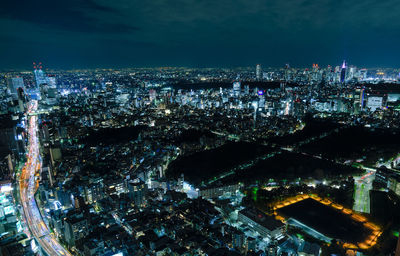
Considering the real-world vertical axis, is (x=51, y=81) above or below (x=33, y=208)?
above

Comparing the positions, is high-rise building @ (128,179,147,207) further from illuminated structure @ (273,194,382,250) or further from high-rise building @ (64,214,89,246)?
illuminated structure @ (273,194,382,250)

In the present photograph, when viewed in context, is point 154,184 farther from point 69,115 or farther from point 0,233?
point 69,115

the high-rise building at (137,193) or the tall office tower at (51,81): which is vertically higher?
the tall office tower at (51,81)

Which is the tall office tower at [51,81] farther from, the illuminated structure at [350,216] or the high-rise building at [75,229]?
the illuminated structure at [350,216]

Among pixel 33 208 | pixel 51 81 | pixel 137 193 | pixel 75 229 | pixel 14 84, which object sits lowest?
pixel 33 208

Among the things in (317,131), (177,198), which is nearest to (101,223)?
(177,198)

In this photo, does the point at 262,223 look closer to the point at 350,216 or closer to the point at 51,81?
the point at 350,216

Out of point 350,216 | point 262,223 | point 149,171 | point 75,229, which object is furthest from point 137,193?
point 350,216

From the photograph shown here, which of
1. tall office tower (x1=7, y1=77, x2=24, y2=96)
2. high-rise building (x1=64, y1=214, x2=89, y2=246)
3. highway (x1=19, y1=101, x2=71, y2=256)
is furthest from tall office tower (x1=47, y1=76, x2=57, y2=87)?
high-rise building (x1=64, y1=214, x2=89, y2=246)

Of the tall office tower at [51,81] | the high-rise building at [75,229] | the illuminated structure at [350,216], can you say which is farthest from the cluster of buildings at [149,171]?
the tall office tower at [51,81]

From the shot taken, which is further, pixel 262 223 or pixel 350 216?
pixel 350 216
